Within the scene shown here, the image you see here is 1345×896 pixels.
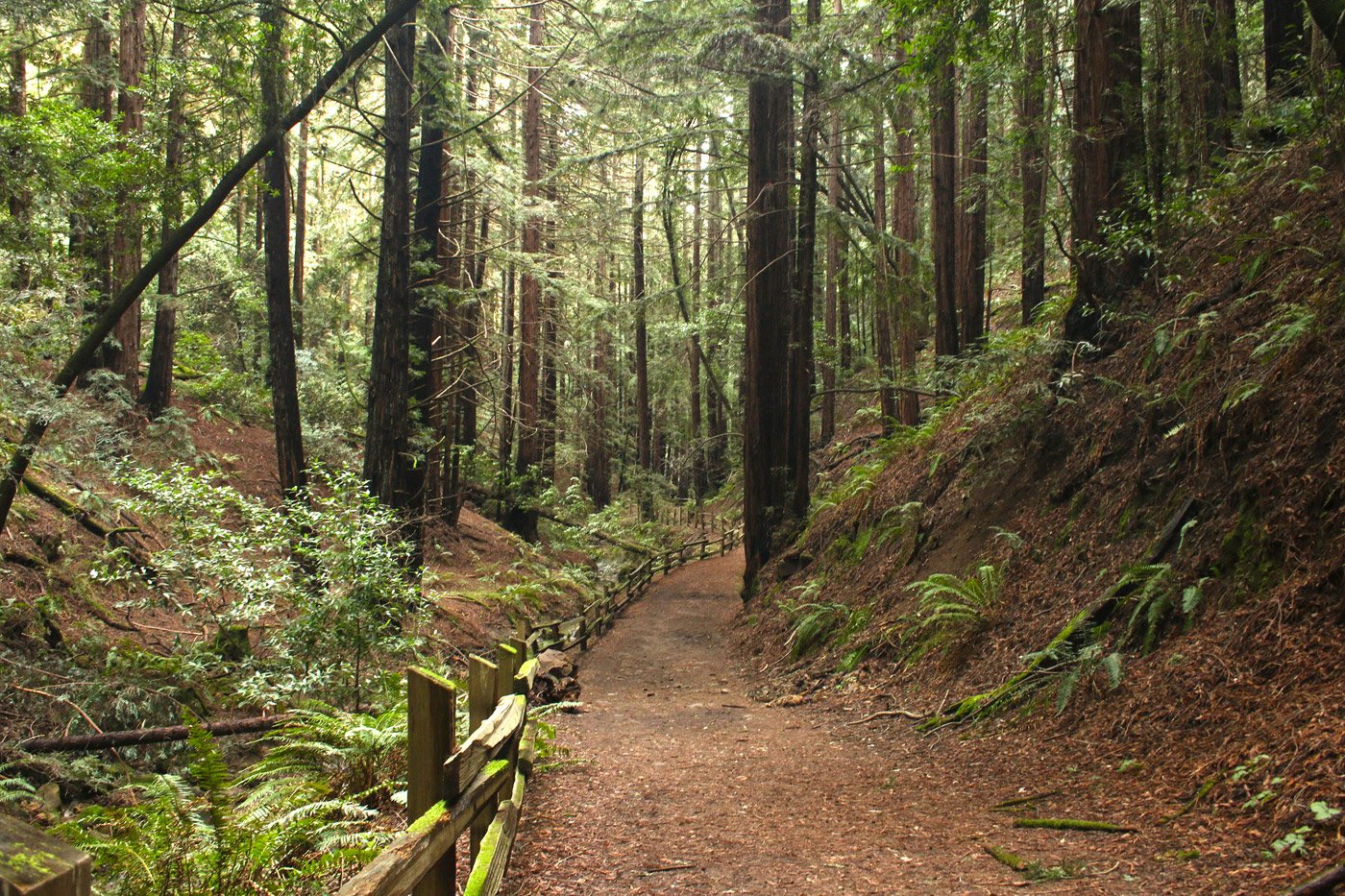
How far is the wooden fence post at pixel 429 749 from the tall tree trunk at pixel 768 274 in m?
11.5

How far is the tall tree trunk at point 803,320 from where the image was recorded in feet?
45.5

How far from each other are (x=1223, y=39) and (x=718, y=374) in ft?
73.3

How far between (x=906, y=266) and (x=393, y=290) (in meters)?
12.6

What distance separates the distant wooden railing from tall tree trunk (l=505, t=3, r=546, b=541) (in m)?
15.6

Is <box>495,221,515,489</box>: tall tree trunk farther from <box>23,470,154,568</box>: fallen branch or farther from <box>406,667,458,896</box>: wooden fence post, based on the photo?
<box>406,667,458,896</box>: wooden fence post

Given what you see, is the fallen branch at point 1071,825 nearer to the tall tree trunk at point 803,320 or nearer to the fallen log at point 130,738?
the fallen log at point 130,738

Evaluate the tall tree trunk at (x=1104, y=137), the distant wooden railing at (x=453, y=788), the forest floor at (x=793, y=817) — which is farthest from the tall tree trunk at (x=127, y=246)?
the tall tree trunk at (x=1104, y=137)

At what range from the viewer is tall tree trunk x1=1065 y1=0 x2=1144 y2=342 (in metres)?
8.91

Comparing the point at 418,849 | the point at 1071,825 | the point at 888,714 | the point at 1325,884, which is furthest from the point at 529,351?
the point at 1325,884

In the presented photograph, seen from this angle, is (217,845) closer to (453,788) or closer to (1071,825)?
(453,788)

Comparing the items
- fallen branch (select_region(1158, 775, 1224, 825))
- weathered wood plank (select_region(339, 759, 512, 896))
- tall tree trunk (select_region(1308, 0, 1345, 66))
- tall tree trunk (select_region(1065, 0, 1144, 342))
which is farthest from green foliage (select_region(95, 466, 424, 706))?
tall tree trunk (select_region(1308, 0, 1345, 66))

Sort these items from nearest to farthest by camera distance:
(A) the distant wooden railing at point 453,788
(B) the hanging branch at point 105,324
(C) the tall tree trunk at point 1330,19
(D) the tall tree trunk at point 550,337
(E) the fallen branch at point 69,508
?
(A) the distant wooden railing at point 453,788, (C) the tall tree trunk at point 1330,19, (B) the hanging branch at point 105,324, (E) the fallen branch at point 69,508, (D) the tall tree trunk at point 550,337

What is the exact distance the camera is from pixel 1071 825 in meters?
4.36

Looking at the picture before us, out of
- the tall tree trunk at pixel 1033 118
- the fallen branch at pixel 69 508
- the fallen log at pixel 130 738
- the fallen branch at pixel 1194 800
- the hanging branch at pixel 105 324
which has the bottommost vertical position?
the fallen log at pixel 130 738
